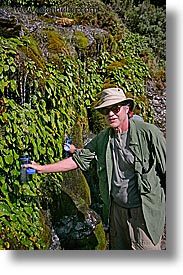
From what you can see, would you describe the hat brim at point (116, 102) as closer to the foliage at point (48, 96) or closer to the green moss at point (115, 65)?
the foliage at point (48, 96)

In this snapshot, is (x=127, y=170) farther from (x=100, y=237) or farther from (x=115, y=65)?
(x=115, y=65)

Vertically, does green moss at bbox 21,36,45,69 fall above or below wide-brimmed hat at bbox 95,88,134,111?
above

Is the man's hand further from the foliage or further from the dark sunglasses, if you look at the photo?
the dark sunglasses

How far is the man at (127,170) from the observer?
2.38m

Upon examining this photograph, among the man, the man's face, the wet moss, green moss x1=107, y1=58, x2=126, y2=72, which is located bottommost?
the wet moss

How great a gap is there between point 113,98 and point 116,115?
0.25 ft

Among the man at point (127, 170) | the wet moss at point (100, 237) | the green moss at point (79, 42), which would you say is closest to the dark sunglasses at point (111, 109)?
the man at point (127, 170)

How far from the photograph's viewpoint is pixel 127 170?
2396mm

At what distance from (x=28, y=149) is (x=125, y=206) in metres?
0.49

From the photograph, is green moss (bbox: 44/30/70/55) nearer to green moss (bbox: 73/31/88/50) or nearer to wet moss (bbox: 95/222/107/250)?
green moss (bbox: 73/31/88/50)

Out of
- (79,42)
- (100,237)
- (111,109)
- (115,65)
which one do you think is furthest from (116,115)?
(100,237)

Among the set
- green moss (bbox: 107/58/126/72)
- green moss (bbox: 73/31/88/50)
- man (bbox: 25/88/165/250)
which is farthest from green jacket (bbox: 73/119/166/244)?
green moss (bbox: 73/31/88/50)

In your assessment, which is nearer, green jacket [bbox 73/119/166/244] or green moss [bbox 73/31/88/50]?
green jacket [bbox 73/119/166/244]

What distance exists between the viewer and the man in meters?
2.38
